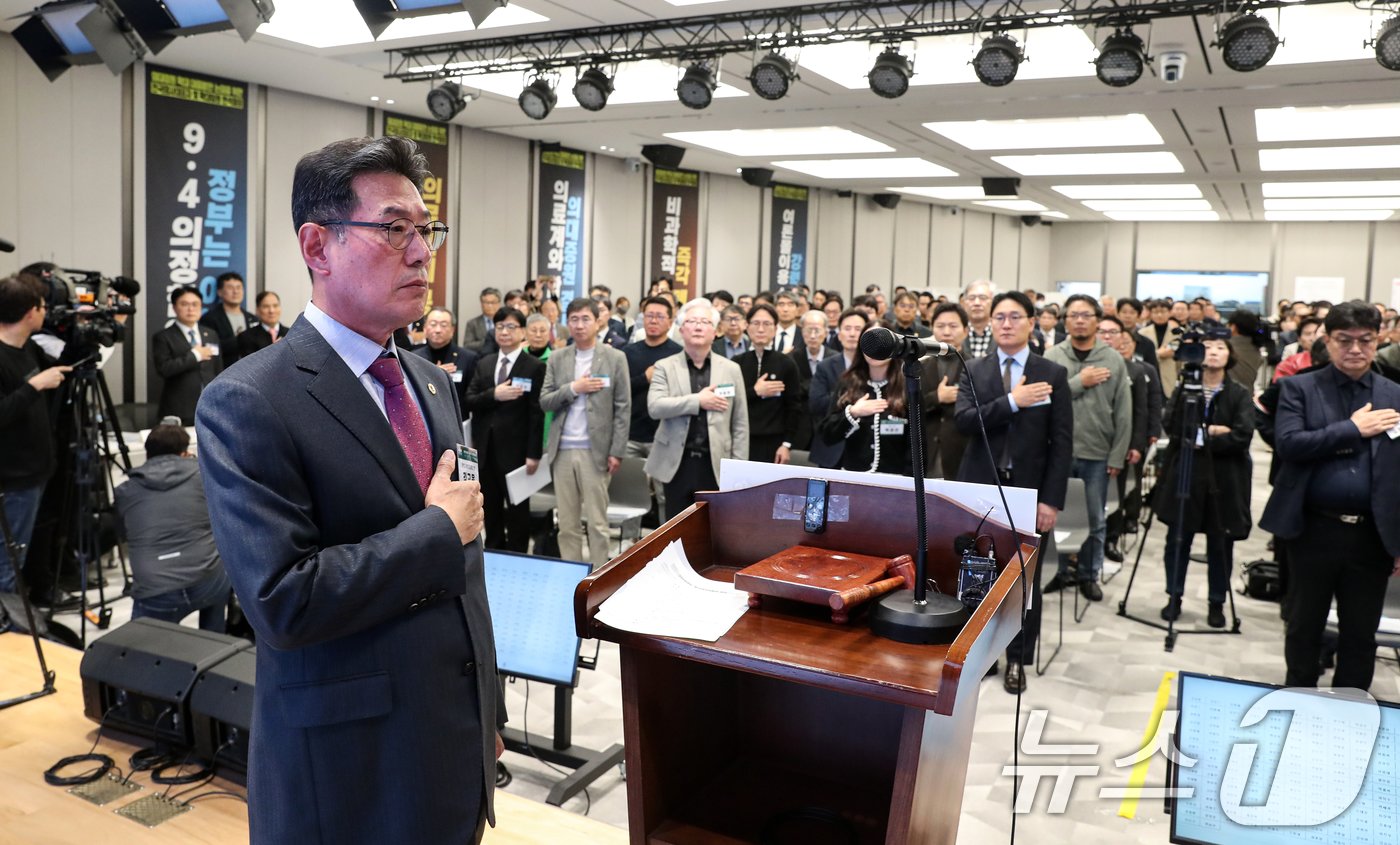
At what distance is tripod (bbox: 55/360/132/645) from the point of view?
427 centimetres

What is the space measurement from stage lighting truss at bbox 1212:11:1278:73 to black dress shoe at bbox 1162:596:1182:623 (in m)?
2.82

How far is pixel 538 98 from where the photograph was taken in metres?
7.25

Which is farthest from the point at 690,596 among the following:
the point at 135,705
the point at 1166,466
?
the point at 1166,466

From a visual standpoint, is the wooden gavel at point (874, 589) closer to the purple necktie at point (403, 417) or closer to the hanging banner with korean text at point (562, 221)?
the purple necktie at point (403, 417)

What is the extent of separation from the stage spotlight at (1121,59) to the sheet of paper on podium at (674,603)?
5067 millimetres

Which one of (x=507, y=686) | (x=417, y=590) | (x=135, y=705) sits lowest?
(x=507, y=686)

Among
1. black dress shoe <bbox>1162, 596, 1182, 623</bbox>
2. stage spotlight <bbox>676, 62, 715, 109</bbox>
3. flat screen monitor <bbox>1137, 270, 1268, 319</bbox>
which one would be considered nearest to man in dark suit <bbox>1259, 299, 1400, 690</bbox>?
black dress shoe <bbox>1162, 596, 1182, 623</bbox>

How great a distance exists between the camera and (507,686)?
4.15 m

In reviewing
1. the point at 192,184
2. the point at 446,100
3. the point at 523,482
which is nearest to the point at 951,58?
the point at 446,100

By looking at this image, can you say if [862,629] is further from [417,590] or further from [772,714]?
[417,590]

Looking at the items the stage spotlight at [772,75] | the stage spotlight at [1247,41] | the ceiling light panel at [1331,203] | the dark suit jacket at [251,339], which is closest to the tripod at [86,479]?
the dark suit jacket at [251,339]

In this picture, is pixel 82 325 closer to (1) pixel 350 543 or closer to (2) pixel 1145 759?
(1) pixel 350 543

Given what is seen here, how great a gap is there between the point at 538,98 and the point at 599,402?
3.16 meters

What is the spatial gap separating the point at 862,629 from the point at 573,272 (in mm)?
10679
